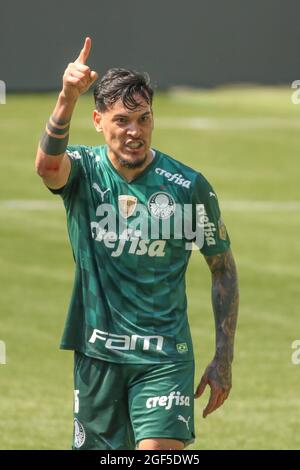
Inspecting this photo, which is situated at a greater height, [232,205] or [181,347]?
[232,205]

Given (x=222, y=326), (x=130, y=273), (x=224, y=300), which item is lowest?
(x=222, y=326)

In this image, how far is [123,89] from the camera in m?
7.84

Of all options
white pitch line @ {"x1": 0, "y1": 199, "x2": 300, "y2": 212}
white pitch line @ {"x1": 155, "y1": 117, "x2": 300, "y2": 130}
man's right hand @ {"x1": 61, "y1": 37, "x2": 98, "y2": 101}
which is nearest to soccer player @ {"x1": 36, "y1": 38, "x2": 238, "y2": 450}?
man's right hand @ {"x1": 61, "y1": 37, "x2": 98, "y2": 101}

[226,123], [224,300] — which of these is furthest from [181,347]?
[226,123]

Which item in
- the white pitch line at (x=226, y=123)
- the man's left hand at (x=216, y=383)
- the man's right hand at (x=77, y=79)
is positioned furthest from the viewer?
the white pitch line at (x=226, y=123)

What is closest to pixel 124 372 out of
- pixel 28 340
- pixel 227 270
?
pixel 227 270

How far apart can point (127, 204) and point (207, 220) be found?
47 centimetres

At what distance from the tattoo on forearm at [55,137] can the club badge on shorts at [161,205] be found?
617mm

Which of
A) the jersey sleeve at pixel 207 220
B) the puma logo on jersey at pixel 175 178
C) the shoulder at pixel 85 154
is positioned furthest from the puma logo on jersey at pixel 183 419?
the shoulder at pixel 85 154

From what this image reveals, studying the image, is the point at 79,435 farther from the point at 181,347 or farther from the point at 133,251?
the point at 133,251

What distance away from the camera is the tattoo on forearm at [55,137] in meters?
7.62

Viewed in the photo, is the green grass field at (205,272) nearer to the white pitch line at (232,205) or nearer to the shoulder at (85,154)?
the white pitch line at (232,205)

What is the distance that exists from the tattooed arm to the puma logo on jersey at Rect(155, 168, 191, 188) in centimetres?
49

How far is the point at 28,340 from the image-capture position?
14.9m
